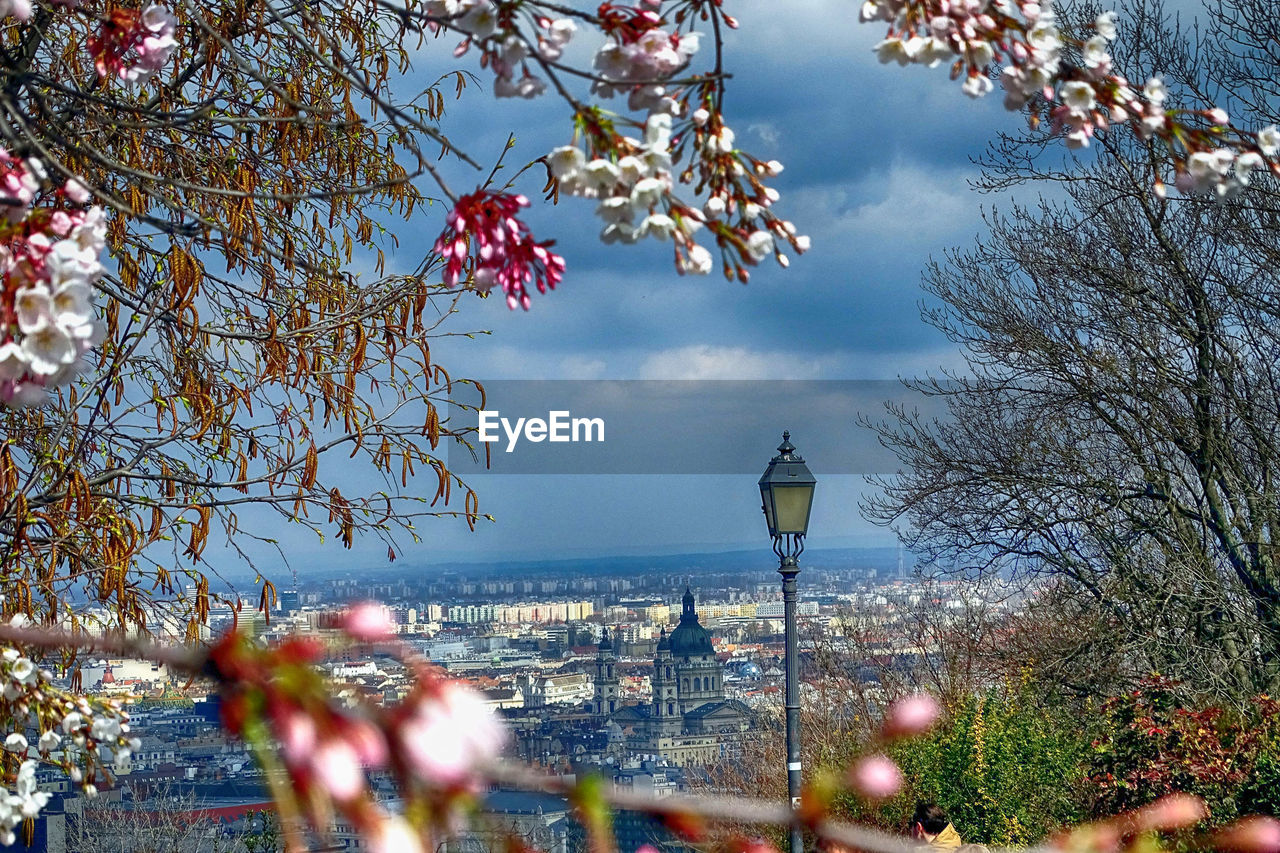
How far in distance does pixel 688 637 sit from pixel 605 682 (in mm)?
978

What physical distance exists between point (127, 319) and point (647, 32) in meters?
2.60

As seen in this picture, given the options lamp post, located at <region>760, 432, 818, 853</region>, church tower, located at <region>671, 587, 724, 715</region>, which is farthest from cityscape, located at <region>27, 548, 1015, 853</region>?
lamp post, located at <region>760, 432, 818, 853</region>

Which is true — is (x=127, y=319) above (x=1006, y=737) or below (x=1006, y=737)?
above

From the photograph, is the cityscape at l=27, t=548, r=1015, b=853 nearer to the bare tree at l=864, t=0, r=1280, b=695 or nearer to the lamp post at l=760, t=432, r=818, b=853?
the bare tree at l=864, t=0, r=1280, b=695

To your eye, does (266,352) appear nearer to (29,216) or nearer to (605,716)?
(29,216)

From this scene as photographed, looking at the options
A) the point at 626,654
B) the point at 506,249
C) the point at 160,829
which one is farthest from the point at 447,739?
the point at 626,654

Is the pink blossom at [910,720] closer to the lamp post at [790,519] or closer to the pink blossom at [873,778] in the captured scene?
the pink blossom at [873,778]

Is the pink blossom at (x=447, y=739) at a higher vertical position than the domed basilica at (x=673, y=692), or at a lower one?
higher

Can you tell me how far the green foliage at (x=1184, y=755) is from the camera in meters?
6.11

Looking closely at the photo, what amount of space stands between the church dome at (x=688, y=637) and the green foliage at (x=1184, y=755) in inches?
203

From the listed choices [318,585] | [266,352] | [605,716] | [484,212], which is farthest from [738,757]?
[484,212]

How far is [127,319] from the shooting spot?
12.1 ft

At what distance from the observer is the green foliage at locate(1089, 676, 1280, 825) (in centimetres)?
611

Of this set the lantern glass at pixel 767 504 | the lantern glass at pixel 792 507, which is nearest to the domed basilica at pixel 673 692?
the lantern glass at pixel 767 504
